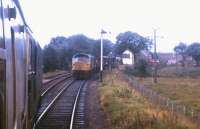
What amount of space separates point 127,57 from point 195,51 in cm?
1719

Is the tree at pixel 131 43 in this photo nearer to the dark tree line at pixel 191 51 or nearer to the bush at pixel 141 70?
the dark tree line at pixel 191 51

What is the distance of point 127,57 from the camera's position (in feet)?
444

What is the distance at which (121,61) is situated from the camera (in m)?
130

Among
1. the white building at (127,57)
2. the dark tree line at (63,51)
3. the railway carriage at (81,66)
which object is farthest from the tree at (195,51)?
the railway carriage at (81,66)

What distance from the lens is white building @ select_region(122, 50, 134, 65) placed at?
13186 centimetres

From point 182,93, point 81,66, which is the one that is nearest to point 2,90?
point 182,93

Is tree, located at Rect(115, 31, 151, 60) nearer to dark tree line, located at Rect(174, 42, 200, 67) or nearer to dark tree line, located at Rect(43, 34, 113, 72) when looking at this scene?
dark tree line, located at Rect(174, 42, 200, 67)

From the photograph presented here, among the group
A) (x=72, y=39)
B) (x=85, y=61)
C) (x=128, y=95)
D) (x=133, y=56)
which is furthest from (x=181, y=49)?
(x=128, y=95)

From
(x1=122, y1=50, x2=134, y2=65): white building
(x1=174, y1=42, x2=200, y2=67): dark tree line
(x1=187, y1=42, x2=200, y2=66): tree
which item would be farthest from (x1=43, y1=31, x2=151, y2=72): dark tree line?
(x1=187, y1=42, x2=200, y2=66): tree

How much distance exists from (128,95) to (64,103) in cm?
509

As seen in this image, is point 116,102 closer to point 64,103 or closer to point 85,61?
point 64,103

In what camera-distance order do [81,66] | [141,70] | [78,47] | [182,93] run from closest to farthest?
[182,93] → [81,66] → [141,70] → [78,47]

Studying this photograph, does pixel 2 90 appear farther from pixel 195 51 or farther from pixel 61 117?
pixel 195 51

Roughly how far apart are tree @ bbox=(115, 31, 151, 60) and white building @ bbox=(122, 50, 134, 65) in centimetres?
371
